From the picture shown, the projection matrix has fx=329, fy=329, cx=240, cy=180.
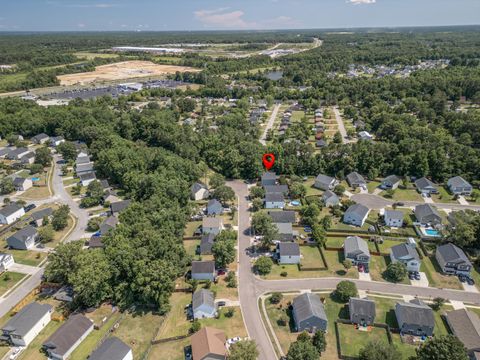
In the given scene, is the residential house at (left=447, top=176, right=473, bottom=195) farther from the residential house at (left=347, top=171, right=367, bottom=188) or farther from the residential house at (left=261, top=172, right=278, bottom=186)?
the residential house at (left=261, top=172, right=278, bottom=186)

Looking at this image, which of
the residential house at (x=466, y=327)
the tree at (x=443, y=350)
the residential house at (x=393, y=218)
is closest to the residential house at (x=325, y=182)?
the residential house at (x=393, y=218)

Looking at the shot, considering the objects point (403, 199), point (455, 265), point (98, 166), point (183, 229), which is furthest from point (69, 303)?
point (403, 199)

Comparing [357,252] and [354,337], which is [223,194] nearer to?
[357,252]

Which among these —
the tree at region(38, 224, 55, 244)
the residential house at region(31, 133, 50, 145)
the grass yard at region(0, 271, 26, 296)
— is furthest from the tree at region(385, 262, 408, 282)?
the residential house at region(31, 133, 50, 145)

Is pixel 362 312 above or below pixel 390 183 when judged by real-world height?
above

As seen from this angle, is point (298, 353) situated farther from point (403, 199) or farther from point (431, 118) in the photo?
point (431, 118)

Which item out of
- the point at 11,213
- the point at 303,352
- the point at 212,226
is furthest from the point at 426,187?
the point at 11,213
